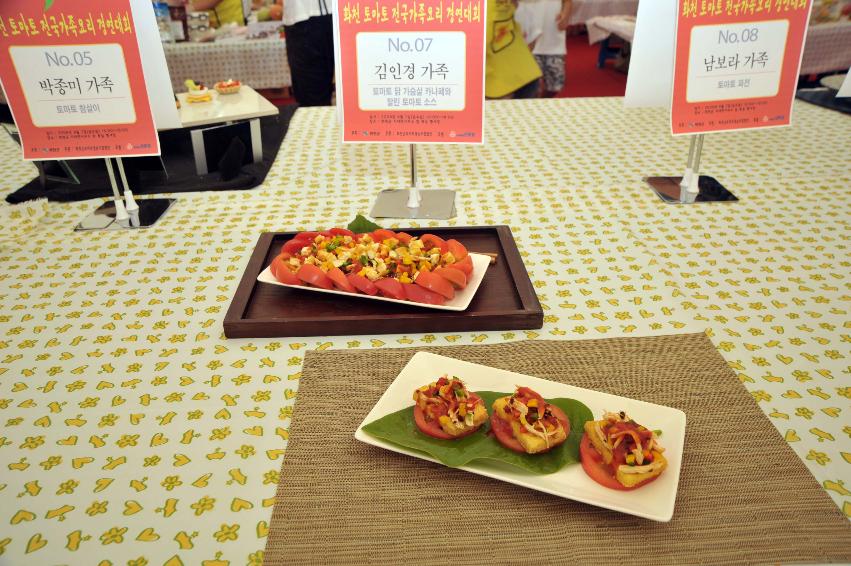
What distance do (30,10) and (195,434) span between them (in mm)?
945

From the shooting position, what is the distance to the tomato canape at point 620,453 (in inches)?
25.2

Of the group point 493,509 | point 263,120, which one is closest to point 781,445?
point 493,509

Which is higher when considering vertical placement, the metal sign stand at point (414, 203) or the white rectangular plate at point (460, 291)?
the white rectangular plate at point (460, 291)

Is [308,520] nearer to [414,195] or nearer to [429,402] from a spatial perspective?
[429,402]

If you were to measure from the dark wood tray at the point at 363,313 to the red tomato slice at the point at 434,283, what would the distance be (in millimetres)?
34

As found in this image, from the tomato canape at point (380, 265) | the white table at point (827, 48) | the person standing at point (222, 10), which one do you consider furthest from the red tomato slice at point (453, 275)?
the white table at point (827, 48)

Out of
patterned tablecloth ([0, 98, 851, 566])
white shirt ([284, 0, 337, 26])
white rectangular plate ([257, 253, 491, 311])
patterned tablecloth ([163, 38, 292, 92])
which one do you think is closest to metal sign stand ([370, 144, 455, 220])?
patterned tablecloth ([0, 98, 851, 566])

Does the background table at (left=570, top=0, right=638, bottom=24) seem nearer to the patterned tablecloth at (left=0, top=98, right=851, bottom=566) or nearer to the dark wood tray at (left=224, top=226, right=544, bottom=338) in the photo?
the patterned tablecloth at (left=0, top=98, right=851, bottom=566)

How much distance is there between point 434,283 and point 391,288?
7 centimetres

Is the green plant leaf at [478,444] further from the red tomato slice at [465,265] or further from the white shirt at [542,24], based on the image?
the white shirt at [542,24]

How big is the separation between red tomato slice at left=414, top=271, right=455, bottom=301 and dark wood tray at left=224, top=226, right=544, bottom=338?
3 cm

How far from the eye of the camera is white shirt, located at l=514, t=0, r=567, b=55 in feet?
11.1

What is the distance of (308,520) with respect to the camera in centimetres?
67

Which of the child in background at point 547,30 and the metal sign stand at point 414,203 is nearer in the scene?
the metal sign stand at point 414,203
